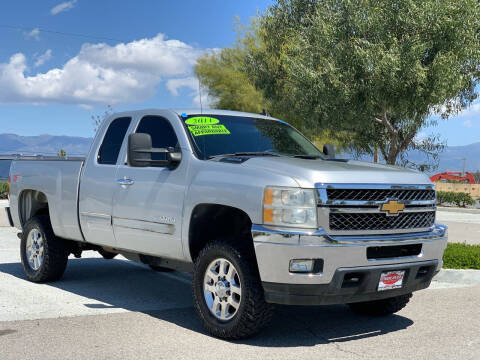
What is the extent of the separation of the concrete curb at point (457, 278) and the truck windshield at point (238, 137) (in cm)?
289

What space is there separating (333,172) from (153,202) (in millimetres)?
1874

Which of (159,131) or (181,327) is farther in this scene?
(159,131)

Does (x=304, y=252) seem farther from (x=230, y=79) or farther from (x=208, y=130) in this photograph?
(x=230, y=79)

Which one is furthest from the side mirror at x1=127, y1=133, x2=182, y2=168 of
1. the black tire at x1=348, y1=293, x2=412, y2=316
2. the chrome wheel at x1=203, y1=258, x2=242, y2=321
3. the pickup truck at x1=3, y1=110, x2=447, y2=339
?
the black tire at x1=348, y1=293, x2=412, y2=316

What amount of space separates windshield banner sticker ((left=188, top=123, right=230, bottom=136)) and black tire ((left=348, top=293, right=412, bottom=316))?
7.13ft

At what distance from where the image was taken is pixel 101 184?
691 centimetres

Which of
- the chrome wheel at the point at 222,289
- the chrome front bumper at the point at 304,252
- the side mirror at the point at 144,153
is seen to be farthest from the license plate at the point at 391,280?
the side mirror at the point at 144,153

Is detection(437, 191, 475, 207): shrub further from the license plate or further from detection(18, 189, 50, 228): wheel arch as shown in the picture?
the license plate

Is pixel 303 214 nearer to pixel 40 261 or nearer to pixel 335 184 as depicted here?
pixel 335 184

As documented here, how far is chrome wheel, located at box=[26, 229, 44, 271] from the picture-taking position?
316 inches

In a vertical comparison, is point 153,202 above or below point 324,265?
above

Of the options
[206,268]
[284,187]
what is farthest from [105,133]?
[284,187]

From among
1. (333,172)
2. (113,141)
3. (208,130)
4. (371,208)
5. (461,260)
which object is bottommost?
(461,260)

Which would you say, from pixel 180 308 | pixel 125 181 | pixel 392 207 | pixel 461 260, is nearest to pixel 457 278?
pixel 461 260
